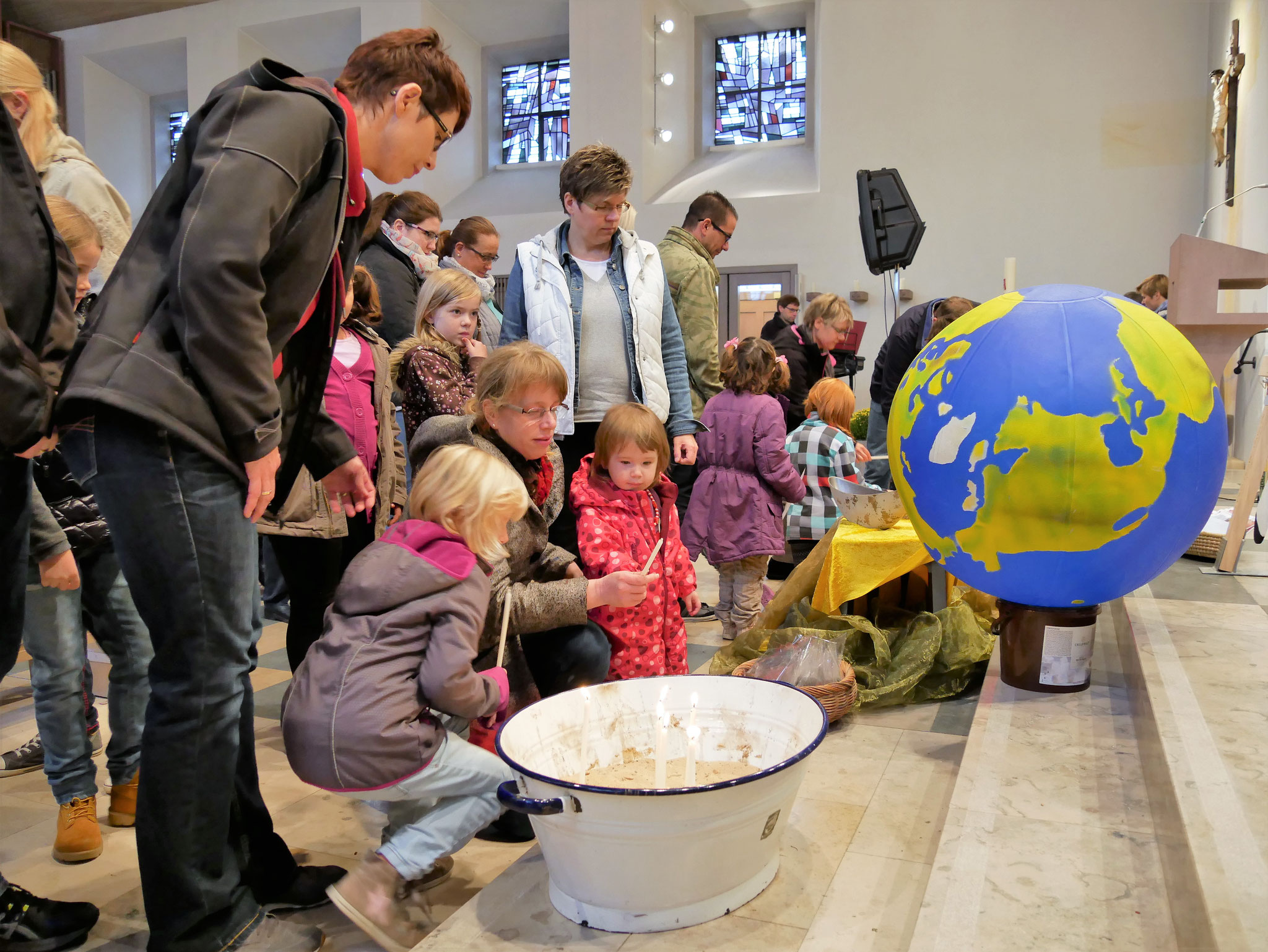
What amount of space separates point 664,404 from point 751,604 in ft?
3.84

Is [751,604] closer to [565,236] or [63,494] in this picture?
[565,236]

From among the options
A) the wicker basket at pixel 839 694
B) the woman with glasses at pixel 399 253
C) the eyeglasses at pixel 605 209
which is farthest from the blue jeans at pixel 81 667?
the woman with glasses at pixel 399 253

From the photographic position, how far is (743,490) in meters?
4.00

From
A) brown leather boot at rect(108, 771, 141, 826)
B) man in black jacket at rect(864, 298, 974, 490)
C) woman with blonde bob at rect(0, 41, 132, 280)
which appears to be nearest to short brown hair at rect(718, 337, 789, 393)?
man in black jacket at rect(864, 298, 974, 490)

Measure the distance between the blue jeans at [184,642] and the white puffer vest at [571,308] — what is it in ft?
4.83

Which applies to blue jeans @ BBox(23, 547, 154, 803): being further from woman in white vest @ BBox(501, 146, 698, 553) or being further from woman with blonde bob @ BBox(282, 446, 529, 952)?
woman in white vest @ BBox(501, 146, 698, 553)

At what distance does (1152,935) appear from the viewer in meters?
1.41

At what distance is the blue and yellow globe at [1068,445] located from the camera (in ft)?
6.66

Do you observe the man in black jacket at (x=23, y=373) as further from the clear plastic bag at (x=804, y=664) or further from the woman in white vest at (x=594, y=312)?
the clear plastic bag at (x=804, y=664)

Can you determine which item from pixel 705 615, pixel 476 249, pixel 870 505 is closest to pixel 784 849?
pixel 870 505

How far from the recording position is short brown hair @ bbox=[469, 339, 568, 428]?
2252 millimetres

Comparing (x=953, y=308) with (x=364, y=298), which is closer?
(x=364, y=298)

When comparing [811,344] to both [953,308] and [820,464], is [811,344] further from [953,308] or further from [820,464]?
[953,308]

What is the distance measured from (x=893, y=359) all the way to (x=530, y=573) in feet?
8.87
